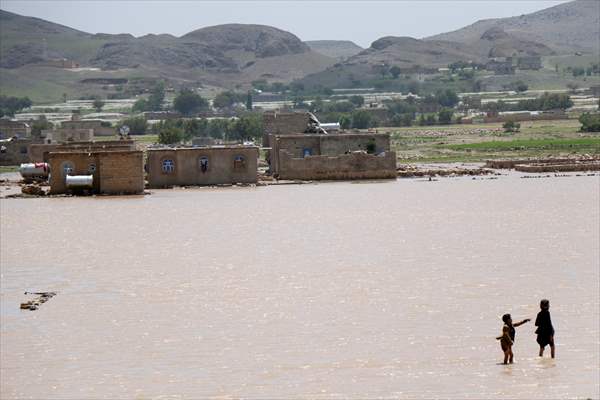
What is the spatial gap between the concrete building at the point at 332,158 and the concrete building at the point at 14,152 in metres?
14.4

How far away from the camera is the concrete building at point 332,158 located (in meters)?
38.8

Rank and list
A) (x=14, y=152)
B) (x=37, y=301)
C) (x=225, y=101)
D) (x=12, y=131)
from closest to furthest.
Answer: (x=37, y=301)
(x=14, y=152)
(x=12, y=131)
(x=225, y=101)

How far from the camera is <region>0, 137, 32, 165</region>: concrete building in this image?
51.0m

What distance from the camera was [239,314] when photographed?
16.9 m

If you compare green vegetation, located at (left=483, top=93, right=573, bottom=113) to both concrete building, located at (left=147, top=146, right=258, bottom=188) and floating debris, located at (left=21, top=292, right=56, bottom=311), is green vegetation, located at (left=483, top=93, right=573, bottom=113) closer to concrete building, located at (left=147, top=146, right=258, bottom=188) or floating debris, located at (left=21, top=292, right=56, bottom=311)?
concrete building, located at (left=147, top=146, right=258, bottom=188)

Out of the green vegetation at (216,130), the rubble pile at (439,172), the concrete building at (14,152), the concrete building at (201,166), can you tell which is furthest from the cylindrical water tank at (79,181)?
the green vegetation at (216,130)

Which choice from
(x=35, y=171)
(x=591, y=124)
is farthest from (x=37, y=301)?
(x=591, y=124)

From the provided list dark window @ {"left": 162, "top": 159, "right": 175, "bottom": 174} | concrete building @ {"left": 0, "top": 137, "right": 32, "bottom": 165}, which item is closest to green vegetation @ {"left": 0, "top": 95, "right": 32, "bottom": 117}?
concrete building @ {"left": 0, "top": 137, "right": 32, "bottom": 165}

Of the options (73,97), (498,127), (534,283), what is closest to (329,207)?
(534,283)

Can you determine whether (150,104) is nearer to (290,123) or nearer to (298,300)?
(290,123)

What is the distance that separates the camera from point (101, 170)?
114 feet

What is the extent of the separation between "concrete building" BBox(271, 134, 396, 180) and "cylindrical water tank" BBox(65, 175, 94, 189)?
20.7ft

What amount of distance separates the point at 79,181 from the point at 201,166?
12.8 ft

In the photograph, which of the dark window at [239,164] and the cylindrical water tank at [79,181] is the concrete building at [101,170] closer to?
the cylindrical water tank at [79,181]
